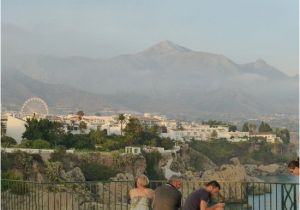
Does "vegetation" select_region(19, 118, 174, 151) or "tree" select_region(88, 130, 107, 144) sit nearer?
"vegetation" select_region(19, 118, 174, 151)

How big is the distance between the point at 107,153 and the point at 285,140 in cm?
5831

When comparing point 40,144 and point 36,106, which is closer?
point 40,144

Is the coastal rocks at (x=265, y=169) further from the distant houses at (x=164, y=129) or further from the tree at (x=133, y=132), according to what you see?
the tree at (x=133, y=132)

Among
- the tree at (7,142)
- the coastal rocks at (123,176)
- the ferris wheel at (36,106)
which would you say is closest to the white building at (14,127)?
the tree at (7,142)

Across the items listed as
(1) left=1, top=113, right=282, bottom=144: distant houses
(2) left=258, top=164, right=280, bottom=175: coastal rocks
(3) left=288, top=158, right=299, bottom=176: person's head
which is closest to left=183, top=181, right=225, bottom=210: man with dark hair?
(3) left=288, top=158, right=299, bottom=176: person's head

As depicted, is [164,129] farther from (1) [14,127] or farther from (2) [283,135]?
(1) [14,127]

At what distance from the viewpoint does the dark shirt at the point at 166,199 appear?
8711 mm

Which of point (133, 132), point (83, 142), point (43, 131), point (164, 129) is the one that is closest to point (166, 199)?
point (43, 131)

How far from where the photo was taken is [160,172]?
58.1m

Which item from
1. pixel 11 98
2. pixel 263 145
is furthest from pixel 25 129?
pixel 11 98

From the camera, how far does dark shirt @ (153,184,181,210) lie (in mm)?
8711

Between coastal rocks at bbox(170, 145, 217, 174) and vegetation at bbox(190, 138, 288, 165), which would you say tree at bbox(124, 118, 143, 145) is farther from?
vegetation at bbox(190, 138, 288, 165)

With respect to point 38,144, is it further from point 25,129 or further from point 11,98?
point 11,98

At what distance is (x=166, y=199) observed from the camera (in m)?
8.71
